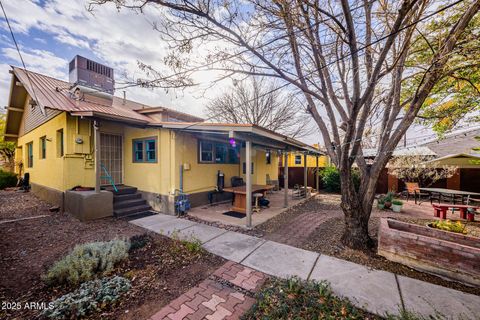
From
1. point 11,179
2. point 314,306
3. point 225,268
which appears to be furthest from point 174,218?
point 11,179

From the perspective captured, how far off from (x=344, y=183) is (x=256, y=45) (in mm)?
3612

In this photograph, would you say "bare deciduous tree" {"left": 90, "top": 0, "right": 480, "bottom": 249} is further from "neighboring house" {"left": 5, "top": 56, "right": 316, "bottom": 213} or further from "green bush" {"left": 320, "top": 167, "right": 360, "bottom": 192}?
"green bush" {"left": 320, "top": 167, "right": 360, "bottom": 192}

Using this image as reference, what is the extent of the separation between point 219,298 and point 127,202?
5739 millimetres

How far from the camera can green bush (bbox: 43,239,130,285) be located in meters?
2.85

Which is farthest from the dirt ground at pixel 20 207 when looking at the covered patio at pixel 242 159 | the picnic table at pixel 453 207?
the picnic table at pixel 453 207

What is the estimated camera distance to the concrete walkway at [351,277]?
2.47 metres

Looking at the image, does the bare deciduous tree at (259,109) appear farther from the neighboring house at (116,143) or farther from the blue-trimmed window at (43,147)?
the blue-trimmed window at (43,147)

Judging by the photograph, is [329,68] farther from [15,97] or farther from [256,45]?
[15,97]

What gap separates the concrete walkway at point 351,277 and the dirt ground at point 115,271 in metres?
0.67

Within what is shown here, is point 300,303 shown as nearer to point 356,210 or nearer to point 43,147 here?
point 356,210

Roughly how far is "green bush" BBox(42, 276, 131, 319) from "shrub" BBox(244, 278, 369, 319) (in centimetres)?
185

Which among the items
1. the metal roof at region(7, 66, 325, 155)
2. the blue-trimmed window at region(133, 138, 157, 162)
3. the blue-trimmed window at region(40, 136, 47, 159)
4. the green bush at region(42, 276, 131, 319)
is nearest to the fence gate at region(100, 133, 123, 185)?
the blue-trimmed window at region(133, 138, 157, 162)

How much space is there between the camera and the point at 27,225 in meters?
5.42

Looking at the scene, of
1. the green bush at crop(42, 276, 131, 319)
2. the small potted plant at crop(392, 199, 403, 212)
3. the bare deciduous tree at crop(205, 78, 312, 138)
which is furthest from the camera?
the bare deciduous tree at crop(205, 78, 312, 138)
